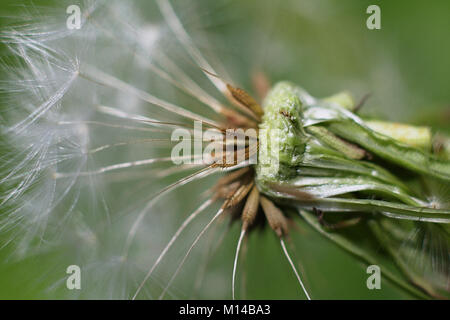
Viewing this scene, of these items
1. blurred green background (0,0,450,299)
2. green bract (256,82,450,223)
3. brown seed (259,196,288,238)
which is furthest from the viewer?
blurred green background (0,0,450,299)

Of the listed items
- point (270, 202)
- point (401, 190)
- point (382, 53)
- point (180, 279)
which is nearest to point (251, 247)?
point (180, 279)

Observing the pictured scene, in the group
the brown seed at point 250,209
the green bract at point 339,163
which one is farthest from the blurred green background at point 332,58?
the green bract at point 339,163

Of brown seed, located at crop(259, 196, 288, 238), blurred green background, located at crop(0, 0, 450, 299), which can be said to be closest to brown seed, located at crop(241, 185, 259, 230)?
brown seed, located at crop(259, 196, 288, 238)

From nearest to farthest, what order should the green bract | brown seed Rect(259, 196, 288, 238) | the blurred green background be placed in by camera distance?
the green bract < brown seed Rect(259, 196, 288, 238) < the blurred green background

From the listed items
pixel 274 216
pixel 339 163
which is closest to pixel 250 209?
pixel 274 216

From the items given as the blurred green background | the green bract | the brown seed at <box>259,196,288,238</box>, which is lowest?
the brown seed at <box>259,196,288,238</box>

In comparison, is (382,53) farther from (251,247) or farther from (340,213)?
(340,213)

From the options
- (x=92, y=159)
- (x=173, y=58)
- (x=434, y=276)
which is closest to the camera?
(x=434, y=276)

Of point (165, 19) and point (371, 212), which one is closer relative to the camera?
point (371, 212)

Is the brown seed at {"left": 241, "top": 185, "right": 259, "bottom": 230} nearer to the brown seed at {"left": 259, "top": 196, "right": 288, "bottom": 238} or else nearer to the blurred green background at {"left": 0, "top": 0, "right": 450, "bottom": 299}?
the brown seed at {"left": 259, "top": 196, "right": 288, "bottom": 238}
